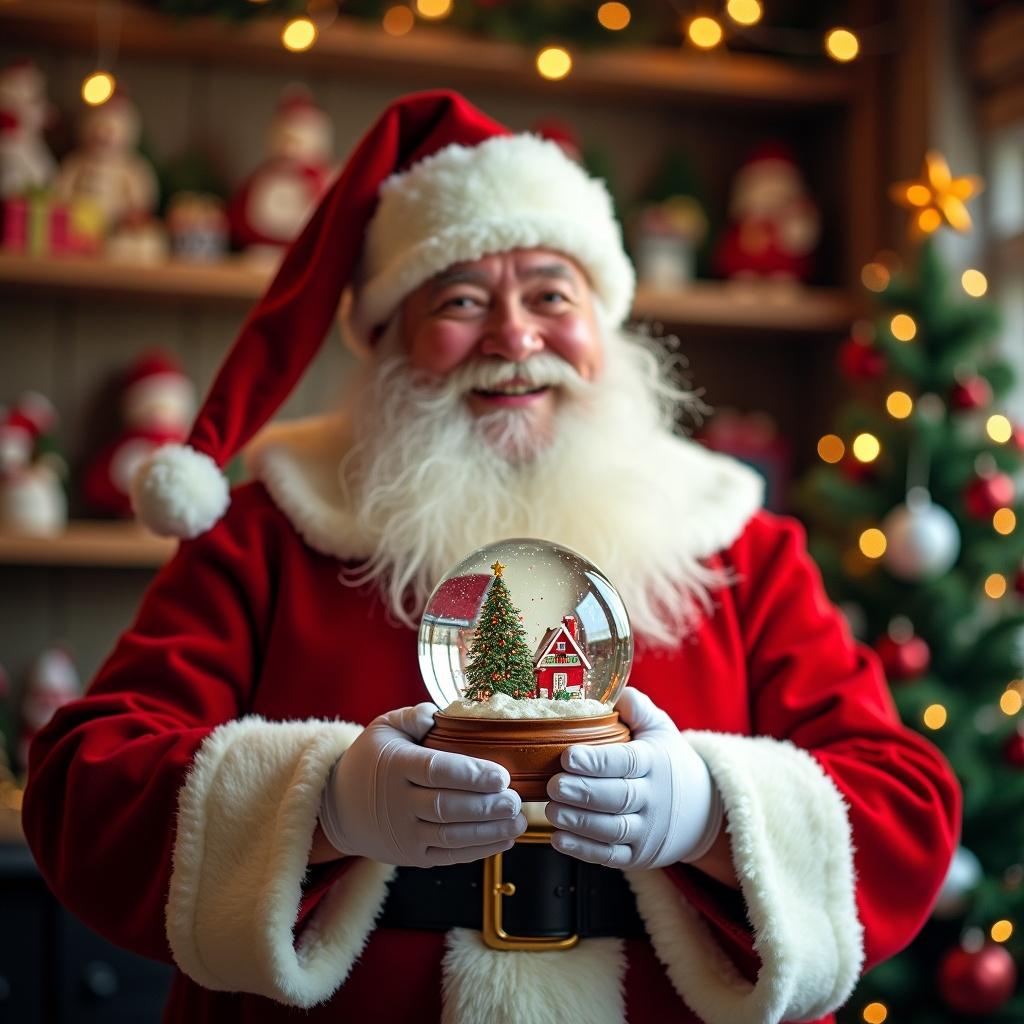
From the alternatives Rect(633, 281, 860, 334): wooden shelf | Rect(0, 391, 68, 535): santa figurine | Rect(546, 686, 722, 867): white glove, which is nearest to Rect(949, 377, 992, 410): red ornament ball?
Rect(633, 281, 860, 334): wooden shelf

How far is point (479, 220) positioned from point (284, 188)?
1446mm

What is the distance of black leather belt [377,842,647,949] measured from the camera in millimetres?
1197

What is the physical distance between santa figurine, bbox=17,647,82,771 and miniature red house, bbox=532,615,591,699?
1.90 metres

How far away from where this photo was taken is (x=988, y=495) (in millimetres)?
2176

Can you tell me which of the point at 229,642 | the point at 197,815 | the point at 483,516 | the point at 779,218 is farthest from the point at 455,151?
the point at 779,218

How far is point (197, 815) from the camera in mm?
1181

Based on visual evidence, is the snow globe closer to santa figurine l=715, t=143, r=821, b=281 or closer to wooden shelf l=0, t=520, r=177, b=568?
wooden shelf l=0, t=520, r=177, b=568

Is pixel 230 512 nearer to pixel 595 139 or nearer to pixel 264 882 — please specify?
pixel 264 882

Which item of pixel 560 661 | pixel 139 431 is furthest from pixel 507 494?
pixel 139 431

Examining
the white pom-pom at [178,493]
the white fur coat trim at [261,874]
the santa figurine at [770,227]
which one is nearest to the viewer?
the white fur coat trim at [261,874]

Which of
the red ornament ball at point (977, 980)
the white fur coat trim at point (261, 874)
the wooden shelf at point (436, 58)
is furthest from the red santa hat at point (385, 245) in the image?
the wooden shelf at point (436, 58)

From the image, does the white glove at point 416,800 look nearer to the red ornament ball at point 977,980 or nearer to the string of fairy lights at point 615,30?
the red ornament ball at point 977,980

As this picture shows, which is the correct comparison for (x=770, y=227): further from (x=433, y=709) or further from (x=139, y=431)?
(x=433, y=709)

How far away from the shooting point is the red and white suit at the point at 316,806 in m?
1.16
